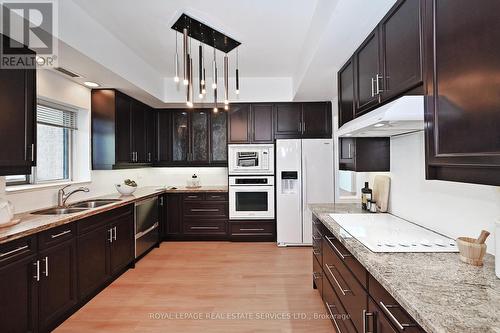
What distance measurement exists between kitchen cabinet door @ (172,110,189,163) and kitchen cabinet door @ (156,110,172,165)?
0.30 ft

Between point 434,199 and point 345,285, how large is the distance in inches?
33.5

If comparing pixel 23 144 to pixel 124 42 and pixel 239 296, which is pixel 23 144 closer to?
pixel 124 42

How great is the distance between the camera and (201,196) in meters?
4.63

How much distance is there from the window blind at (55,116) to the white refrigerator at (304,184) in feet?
10.0

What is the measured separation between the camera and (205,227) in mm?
4625

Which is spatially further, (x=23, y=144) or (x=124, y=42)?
(x=124, y=42)

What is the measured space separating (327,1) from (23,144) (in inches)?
103

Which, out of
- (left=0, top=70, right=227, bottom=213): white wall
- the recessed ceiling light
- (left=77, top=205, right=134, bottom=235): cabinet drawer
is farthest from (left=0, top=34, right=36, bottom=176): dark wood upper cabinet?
the recessed ceiling light

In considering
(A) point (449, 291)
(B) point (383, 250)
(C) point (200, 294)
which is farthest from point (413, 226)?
(C) point (200, 294)

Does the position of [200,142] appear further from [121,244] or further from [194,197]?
[121,244]

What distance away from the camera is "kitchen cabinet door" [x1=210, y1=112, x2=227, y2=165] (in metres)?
4.80

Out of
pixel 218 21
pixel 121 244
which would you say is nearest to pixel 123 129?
pixel 121 244

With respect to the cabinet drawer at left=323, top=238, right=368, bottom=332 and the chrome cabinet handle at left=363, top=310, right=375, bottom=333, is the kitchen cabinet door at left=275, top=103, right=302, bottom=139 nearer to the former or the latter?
the cabinet drawer at left=323, top=238, right=368, bottom=332

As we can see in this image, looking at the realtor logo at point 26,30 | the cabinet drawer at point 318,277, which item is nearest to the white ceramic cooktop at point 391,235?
the cabinet drawer at point 318,277
